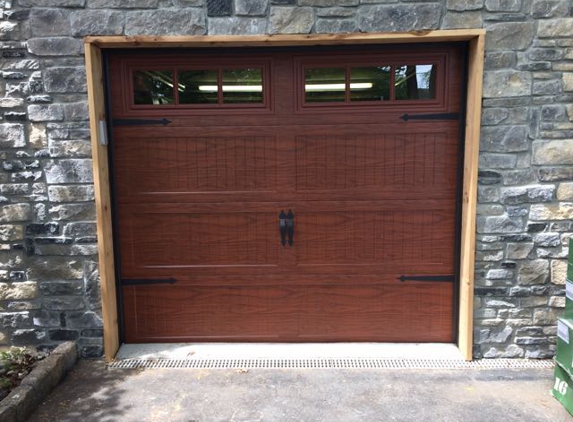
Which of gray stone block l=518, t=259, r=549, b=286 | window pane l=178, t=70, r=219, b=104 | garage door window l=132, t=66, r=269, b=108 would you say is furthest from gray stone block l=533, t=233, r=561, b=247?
window pane l=178, t=70, r=219, b=104

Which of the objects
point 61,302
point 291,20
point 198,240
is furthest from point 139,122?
point 61,302

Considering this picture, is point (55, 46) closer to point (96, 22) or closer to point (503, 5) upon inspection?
point (96, 22)

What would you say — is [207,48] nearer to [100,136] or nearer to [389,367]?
[100,136]

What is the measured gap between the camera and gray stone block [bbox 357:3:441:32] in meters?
2.97

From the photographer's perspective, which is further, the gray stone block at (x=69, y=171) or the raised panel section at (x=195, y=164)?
the raised panel section at (x=195, y=164)

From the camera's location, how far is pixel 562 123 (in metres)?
3.05

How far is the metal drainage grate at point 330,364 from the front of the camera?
3.23 meters

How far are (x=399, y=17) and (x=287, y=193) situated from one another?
1.39 metres

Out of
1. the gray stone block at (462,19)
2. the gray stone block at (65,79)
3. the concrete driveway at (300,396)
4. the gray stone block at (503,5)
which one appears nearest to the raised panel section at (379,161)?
the gray stone block at (462,19)

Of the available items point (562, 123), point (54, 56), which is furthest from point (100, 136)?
point (562, 123)

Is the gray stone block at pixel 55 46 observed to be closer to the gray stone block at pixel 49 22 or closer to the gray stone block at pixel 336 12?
the gray stone block at pixel 49 22

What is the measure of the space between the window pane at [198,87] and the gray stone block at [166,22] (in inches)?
13.0

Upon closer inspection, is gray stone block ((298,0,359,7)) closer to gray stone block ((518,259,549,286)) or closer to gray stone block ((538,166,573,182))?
gray stone block ((538,166,573,182))

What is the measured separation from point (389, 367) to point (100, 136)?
2.56 meters
